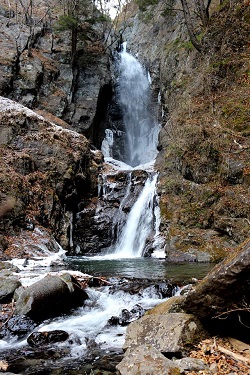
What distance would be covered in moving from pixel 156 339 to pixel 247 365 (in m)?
1.19

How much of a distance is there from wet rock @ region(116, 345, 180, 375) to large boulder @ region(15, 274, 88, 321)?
2.90 m

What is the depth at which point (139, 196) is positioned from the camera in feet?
56.1

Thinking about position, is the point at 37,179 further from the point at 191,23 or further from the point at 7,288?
the point at 191,23

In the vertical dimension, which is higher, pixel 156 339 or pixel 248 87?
pixel 248 87

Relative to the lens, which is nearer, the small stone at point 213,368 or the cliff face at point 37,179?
the small stone at point 213,368

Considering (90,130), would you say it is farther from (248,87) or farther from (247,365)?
(247,365)

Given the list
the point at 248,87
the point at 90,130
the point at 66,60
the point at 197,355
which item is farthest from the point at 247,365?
the point at 66,60

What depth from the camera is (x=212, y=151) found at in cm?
1420

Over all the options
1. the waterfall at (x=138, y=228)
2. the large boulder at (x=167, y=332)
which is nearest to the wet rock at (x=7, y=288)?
the large boulder at (x=167, y=332)

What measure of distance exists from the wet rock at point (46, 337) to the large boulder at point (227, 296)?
2.37 metres

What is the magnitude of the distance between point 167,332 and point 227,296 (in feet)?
3.26

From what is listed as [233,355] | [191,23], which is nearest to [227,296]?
[233,355]

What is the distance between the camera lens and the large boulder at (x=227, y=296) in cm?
343

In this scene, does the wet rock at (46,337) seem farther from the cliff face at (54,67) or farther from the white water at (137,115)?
the white water at (137,115)
